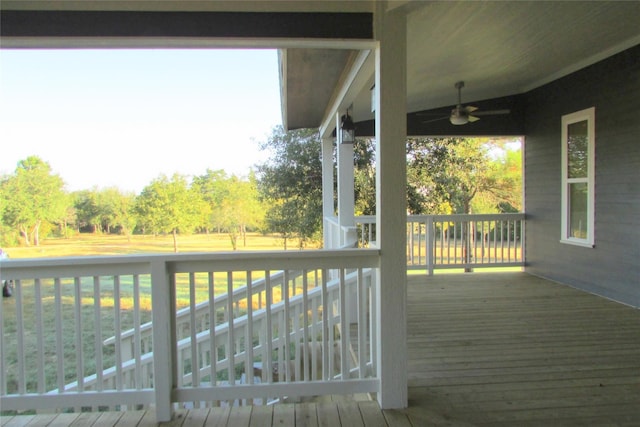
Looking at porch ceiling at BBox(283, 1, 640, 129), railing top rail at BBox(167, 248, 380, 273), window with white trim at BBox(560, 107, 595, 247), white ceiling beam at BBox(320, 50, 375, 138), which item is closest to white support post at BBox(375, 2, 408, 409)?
railing top rail at BBox(167, 248, 380, 273)

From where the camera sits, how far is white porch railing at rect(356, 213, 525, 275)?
621 cm

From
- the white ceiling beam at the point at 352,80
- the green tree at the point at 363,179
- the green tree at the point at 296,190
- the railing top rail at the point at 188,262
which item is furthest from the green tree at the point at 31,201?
the railing top rail at the point at 188,262

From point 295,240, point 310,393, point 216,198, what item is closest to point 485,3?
point 310,393

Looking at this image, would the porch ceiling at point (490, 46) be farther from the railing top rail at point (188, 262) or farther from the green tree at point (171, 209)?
the green tree at point (171, 209)

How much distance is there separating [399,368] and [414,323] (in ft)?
5.32

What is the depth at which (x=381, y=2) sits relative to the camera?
2.14m

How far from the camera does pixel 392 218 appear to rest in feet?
7.34

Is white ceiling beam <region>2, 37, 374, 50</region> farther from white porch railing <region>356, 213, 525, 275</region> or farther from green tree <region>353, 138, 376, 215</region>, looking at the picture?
green tree <region>353, 138, 376, 215</region>

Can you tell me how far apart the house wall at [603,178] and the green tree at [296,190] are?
7.09m

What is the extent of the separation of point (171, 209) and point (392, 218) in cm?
1191

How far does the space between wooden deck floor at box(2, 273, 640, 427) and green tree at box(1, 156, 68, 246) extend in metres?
9.78

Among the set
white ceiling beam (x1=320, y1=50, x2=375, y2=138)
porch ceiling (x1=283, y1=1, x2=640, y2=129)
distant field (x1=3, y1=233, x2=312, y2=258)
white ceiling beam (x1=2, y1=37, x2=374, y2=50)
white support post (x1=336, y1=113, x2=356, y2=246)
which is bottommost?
distant field (x1=3, y1=233, x2=312, y2=258)

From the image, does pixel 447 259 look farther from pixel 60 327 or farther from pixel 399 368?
pixel 60 327

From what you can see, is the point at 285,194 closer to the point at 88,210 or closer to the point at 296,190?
the point at 296,190
